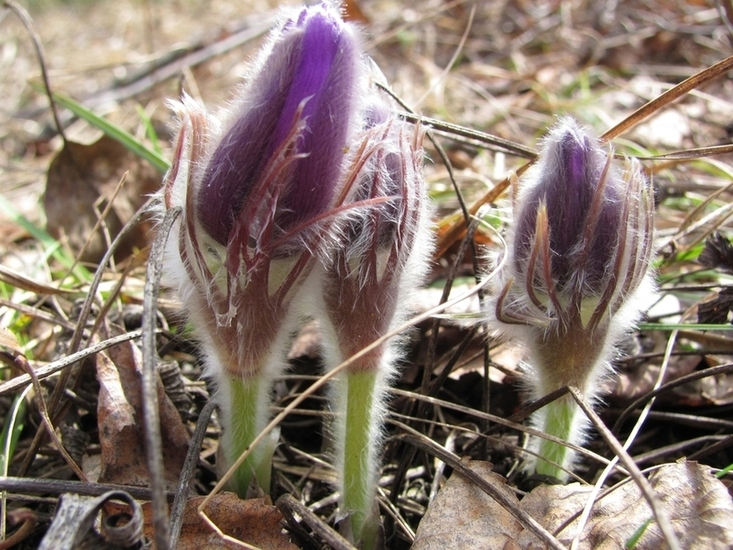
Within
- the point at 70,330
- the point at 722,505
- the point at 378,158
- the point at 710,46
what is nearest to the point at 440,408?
the point at 722,505

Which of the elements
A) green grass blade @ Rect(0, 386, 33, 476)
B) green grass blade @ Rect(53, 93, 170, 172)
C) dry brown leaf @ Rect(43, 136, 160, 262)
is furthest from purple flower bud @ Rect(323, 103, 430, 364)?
dry brown leaf @ Rect(43, 136, 160, 262)

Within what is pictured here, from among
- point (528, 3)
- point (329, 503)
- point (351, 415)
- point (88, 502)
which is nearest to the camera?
point (88, 502)

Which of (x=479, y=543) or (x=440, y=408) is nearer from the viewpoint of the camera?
(x=479, y=543)

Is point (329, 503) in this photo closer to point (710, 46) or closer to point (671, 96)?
point (671, 96)

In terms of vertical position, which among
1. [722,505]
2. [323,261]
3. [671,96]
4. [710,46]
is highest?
[710,46]

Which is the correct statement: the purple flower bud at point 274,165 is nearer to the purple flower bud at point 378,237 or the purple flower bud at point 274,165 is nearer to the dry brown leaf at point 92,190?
the purple flower bud at point 378,237

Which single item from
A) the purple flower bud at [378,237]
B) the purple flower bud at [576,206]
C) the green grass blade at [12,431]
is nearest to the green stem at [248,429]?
the purple flower bud at [378,237]
